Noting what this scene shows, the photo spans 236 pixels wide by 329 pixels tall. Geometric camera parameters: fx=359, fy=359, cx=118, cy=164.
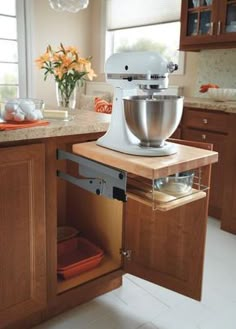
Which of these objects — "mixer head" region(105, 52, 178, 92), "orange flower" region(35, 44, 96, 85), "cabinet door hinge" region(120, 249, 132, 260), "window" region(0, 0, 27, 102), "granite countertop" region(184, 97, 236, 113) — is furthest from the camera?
"window" region(0, 0, 27, 102)

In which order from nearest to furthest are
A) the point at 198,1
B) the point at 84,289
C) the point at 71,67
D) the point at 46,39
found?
the point at 84,289 < the point at 71,67 < the point at 198,1 < the point at 46,39

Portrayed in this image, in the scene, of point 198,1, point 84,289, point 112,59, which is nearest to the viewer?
point 112,59

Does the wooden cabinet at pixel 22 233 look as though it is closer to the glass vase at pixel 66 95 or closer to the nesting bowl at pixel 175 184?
the nesting bowl at pixel 175 184

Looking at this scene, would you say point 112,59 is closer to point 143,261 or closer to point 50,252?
point 50,252

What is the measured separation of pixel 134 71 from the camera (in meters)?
1.30

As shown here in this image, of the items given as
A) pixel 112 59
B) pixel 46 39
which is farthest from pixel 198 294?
pixel 46 39

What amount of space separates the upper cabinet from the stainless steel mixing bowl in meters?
2.10

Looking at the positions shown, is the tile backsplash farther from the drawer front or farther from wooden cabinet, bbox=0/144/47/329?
wooden cabinet, bbox=0/144/47/329

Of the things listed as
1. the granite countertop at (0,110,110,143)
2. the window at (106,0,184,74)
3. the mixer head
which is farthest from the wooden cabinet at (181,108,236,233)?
the mixer head

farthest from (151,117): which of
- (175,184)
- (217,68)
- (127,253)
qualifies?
(217,68)

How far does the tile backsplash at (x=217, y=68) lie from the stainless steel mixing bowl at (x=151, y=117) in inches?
95.3

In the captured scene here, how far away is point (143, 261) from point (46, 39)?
12.1ft

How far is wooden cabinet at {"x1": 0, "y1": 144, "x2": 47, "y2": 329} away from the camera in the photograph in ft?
4.56

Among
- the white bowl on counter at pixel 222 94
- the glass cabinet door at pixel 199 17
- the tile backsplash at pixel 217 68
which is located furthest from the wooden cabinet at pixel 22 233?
the tile backsplash at pixel 217 68
